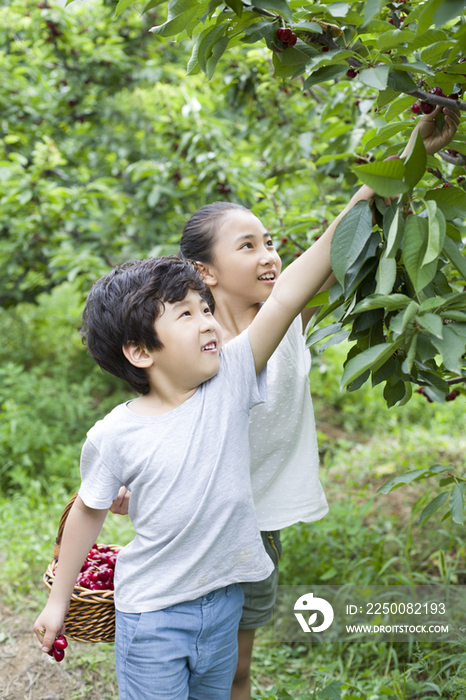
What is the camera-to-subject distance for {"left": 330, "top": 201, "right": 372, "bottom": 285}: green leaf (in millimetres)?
893

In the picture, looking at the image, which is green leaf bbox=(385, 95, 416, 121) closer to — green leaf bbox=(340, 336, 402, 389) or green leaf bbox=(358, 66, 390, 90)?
green leaf bbox=(358, 66, 390, 90)

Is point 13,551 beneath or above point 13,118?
beneath

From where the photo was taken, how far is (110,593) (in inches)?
47.5

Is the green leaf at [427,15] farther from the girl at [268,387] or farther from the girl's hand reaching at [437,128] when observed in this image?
the girl at [268,387]

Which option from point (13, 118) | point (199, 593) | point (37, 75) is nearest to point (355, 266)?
point (199, 593)

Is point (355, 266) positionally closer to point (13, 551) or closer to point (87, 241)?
point (13, 551)

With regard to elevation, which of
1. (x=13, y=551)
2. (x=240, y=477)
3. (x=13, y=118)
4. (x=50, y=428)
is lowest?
(x=50, y=428)

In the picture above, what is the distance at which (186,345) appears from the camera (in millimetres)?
1108

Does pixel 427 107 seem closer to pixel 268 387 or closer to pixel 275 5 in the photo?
pixel 275 5

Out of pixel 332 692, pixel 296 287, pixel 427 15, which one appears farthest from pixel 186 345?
pixel 332 692

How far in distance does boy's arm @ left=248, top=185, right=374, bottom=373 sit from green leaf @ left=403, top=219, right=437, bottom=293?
0.72ft

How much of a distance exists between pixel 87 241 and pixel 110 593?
274 cm

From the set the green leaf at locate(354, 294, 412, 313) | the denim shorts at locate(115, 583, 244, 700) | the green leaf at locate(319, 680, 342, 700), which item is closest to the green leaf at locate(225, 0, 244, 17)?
the green leaf at locate(354, 294, 412, 313)

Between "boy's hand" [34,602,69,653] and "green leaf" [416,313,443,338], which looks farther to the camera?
"boy's hand" [34,602,69,653]
